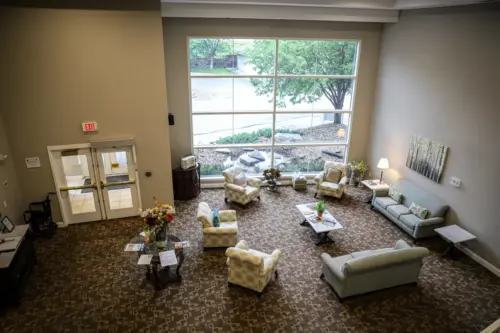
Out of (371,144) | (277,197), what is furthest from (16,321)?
(371,144)

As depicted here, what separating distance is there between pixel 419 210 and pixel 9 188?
970 cm

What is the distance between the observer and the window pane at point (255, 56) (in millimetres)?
9773

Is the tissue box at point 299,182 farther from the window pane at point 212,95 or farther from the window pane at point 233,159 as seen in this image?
the window pane at point 212,95

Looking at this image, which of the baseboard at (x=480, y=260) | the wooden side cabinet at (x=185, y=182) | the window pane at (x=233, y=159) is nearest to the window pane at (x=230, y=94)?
the window pane at (x=233, y=159)

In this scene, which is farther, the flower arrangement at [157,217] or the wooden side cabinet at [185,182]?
the wooden side cabinet at [185,182]

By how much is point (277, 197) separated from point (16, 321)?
6911mm

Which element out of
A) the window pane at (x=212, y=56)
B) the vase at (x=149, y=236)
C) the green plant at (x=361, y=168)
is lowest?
the vase at (x=149, y=236)

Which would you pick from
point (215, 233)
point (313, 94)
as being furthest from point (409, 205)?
point (215, 233)

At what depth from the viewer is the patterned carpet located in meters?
5.63

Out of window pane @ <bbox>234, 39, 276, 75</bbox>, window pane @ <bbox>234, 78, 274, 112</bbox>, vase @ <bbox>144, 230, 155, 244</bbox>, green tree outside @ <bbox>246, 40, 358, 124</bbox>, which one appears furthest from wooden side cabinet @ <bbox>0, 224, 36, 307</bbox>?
green tree outside @ <bbox>246, 40, 358, 124</bbox>

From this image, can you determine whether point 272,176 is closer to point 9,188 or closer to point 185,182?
point 185,182

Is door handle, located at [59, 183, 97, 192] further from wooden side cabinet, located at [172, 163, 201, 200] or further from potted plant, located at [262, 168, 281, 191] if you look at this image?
potted plant, located at [262, 168, 281, 191]

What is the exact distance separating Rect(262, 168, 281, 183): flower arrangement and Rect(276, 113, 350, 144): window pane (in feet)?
3.40

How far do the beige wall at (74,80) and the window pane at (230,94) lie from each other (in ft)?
6.63
